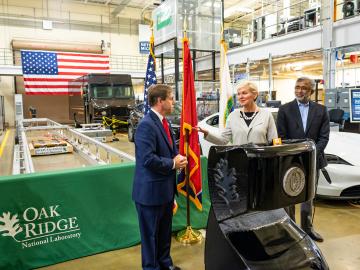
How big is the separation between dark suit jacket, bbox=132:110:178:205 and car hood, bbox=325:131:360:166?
2.99m

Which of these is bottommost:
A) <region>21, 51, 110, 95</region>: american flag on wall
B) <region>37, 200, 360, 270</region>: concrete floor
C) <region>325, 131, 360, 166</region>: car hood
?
<region>37, 200, 360, 270</region>: concrete floor

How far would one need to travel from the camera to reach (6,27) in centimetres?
2142

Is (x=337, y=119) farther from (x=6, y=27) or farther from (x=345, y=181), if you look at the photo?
(x=6, y=27)

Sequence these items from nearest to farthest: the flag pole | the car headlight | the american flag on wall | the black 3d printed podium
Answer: the black 3d printed podium, the flag pole, the car headlight, the american flag on wall

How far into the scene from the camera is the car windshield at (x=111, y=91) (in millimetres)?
14164

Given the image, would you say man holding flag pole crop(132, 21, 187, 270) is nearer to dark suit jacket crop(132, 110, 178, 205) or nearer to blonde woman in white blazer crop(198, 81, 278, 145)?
dark suit jacket crop(132, 110, 178, 205)

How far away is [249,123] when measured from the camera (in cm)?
284

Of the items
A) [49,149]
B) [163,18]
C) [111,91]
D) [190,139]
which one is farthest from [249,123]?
[111,91]

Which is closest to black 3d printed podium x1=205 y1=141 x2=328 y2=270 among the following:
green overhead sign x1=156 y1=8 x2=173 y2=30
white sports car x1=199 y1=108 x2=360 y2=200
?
white sports car x1=199 y1=108 x2=360 y2=200

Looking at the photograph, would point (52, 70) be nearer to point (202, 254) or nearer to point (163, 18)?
point (163, 18)

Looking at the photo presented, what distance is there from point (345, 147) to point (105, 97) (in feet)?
37.1

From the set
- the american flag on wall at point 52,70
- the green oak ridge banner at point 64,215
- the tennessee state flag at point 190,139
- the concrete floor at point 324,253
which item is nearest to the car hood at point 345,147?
the concrete floor at point 324,253

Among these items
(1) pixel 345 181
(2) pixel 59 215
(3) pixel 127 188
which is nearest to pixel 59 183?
(2) pixel 59 215

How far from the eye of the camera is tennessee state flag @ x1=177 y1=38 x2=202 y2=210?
3279mm
